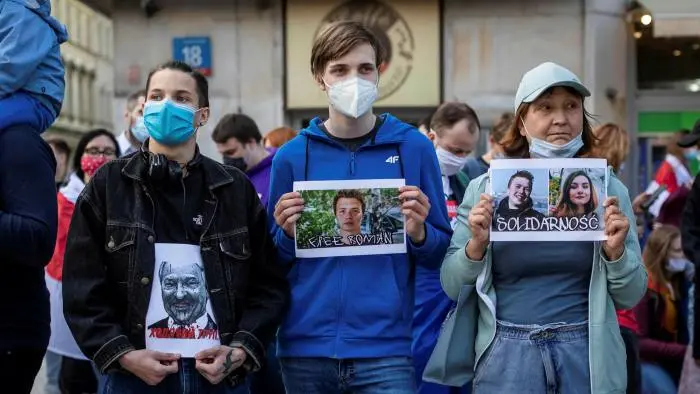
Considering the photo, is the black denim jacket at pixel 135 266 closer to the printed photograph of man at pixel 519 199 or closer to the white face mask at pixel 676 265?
the printed photograph of man at pixel 519 199

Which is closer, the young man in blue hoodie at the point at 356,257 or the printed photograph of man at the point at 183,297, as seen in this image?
the printed photograph of man at the point at 183,297

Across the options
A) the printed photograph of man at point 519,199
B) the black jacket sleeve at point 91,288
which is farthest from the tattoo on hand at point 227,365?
the printed photograph of man at point 519,199

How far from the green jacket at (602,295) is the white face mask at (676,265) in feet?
10.7

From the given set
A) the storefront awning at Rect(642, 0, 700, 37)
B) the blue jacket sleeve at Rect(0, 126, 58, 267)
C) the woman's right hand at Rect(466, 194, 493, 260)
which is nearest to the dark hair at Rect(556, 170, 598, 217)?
the woman's right hand at Rect(466, 194, 493, 260)

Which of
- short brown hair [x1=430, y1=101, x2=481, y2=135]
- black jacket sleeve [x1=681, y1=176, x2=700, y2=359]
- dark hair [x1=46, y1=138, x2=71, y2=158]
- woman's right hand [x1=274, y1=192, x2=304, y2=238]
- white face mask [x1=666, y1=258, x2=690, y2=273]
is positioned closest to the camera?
woman's right hand [x1=274, y1=192, x2=304, y2=238]

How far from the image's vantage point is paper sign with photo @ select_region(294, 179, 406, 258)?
365 cm

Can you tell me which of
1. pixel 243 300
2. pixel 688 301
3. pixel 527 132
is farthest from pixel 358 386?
pixel 688 301

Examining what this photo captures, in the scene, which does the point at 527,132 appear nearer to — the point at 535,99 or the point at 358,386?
the point at 535,99

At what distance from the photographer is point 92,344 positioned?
338 centimetres

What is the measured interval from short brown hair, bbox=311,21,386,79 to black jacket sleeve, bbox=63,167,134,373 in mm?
942

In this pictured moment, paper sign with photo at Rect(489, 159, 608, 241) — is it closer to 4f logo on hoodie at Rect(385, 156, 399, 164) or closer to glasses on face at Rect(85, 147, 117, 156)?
4f logo on hoodie at Rect(385, 156, 399, 164)

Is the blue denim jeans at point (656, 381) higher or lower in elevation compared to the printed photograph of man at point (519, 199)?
lower

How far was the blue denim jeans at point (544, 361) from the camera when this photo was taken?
3494 mm

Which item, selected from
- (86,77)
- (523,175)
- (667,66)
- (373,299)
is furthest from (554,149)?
(86,77)
